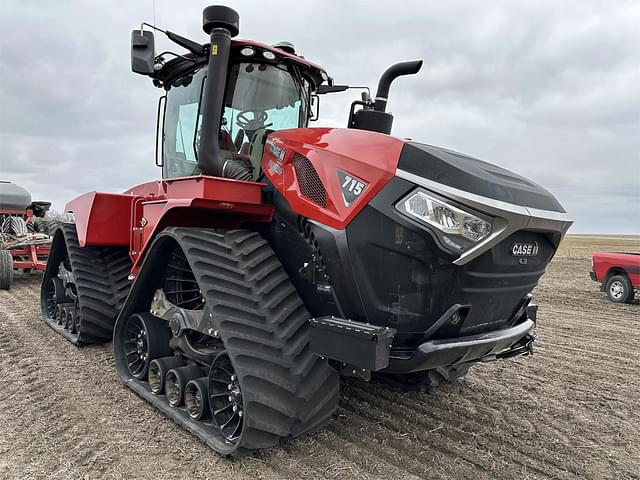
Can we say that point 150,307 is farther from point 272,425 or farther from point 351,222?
point 351,222

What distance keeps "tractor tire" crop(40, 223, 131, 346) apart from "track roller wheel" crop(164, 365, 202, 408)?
6.93 feet

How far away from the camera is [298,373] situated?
2.93 m

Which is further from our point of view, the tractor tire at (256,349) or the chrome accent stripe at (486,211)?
the tractor tire at (256,349)

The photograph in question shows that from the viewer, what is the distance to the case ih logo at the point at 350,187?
9.10ft

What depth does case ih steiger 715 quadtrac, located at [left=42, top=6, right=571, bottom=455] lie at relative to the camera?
8.85 feet

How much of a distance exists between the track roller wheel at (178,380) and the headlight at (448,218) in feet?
6.82

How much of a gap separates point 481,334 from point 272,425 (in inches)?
53.3

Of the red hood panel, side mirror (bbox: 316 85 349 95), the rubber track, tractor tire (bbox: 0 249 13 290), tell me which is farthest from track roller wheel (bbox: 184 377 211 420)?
tractor tire (bbox: 0 249 13 290)

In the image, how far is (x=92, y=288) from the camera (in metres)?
5.61

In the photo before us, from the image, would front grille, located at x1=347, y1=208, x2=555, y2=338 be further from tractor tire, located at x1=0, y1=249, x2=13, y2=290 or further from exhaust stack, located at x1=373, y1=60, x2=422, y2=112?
tractor tire, located at x1=0, y1=249, x2=13, y2=290

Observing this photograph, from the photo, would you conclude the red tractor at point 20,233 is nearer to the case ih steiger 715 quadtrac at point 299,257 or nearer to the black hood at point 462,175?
the case ih steiger 715 quadtrac at point 299,257

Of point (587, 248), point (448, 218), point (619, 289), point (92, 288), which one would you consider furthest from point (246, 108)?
point (587, 248)

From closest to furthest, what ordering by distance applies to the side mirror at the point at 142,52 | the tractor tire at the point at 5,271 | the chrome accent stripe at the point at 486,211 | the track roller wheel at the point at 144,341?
1. the chrome accent stripe at the point at 486,211
2. the side mirror at the point at 142,52
3. the track roller wheel at the point at 144,341
4. the tractor tire at the point at 5,271

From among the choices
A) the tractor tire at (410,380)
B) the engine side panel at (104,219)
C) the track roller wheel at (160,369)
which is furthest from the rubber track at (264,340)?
the engine side panel at (104,219)
